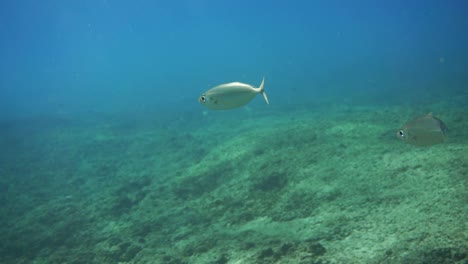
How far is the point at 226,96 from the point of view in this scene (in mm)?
3828

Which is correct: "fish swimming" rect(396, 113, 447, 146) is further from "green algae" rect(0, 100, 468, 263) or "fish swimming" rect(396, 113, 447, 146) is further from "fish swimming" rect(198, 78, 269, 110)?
"fish swimming" rect(198, 78, 269, 110)

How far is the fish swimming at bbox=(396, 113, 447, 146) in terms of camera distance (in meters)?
2.98

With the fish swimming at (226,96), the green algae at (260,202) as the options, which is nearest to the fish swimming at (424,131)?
the green algae at (260,202)

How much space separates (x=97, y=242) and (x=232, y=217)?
108 inches

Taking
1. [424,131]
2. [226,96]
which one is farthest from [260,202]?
[424,131]

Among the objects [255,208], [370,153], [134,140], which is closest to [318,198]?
[255,208]

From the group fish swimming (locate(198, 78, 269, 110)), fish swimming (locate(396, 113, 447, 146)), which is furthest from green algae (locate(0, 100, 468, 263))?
fish swimming (locate(198, 78, 269, 110))

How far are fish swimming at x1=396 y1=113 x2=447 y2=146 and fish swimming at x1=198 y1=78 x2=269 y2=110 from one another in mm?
1996

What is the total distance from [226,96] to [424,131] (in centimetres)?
237

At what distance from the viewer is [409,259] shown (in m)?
2.75

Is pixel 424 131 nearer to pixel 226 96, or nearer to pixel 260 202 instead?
pixel 226 96

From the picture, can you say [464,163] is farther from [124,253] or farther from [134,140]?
[134,140]

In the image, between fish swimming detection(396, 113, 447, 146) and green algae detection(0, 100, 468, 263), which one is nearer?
fish swimming detection(396, 113, 447, 146)

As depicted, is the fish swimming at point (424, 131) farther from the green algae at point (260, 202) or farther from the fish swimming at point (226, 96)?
the fish swimming at point (226, 96)
